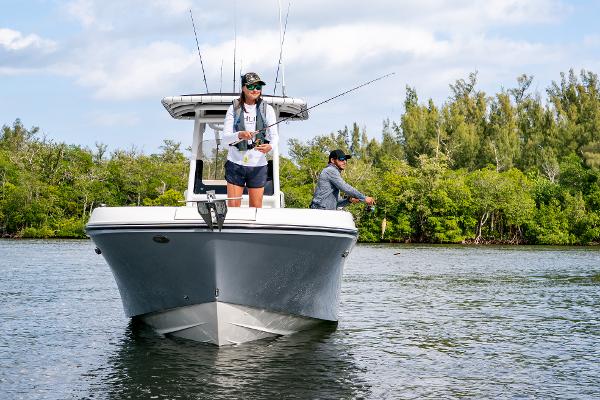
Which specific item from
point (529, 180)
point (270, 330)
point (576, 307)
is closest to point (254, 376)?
point (270, 330)

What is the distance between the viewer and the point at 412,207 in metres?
77.4

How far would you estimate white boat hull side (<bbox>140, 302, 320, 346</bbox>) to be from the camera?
33.9ft

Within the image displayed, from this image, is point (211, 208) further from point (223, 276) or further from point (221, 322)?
point (221, 322)

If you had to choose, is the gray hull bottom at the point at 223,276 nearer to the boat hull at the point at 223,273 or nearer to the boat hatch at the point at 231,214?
the boat hull at the point at 223,273

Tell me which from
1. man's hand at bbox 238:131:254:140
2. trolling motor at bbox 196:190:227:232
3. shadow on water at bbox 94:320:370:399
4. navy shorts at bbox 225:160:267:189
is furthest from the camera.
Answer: navy shorts at bbox 225:160:267:189

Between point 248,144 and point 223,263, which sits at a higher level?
point 248,144

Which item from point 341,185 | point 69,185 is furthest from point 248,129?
point 69,185

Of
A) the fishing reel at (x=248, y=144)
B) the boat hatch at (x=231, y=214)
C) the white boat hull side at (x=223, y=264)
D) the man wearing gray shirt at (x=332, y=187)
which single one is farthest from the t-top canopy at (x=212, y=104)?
the boat hatch at (x=231, y=214)

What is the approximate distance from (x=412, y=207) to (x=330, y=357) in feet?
220

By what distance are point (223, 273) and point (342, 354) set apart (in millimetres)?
2299

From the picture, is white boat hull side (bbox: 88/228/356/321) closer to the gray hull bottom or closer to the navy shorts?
the gray hull bottom

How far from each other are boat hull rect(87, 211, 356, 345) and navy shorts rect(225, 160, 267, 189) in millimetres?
1216

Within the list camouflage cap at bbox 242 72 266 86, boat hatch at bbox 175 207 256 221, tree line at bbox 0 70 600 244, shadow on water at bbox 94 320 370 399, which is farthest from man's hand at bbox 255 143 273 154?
tree line at bbox 0 70 600 244

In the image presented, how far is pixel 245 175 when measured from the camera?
1073 centimetres
